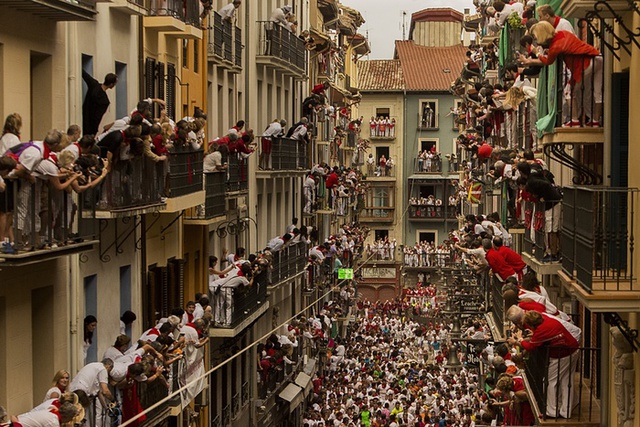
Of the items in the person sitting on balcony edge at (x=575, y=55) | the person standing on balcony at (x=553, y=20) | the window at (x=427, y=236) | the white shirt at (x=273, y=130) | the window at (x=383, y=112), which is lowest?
the window at (x=427, y=236)

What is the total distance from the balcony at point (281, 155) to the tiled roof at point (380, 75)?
5193 centimetres

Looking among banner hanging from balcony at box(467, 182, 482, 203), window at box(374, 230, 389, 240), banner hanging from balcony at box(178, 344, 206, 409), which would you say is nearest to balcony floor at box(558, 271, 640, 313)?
banner hanging from balcony at box(178, 344, 206, 409)

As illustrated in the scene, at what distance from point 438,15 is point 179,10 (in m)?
85.6

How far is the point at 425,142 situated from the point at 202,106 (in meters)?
67.2

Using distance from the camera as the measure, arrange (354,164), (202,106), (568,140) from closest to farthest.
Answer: (568,140), (202,106), (354,164)

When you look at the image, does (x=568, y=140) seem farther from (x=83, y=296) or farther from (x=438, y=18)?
(x=438, y=18)

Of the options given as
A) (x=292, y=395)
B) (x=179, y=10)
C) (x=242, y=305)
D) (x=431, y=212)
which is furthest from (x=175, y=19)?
(x=431, y=212)

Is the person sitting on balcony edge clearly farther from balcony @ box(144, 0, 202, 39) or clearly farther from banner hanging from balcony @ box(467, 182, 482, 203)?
banner hanging from balcony @ box(467, 182, 482, 203)

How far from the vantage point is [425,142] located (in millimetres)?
100312

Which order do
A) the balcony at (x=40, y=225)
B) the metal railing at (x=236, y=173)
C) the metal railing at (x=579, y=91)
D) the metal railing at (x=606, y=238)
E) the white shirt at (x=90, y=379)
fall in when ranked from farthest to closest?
the metal railing at (x=236, y=173), the white shirt at (x=90, y=379), the metal railing at (x=579, y=91), the balcony at (x=40, y=225), the metal railing at (x=606, y=238)

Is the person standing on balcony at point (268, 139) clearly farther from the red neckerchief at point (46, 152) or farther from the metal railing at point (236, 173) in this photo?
the red neckerchief at point (46, 152)

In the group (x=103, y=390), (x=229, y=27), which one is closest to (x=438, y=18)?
(x=229, y=27)

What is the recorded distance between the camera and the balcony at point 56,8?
18.4 metres

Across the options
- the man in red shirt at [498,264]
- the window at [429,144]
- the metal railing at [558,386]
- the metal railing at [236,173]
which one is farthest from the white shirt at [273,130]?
the window at [429,144]
